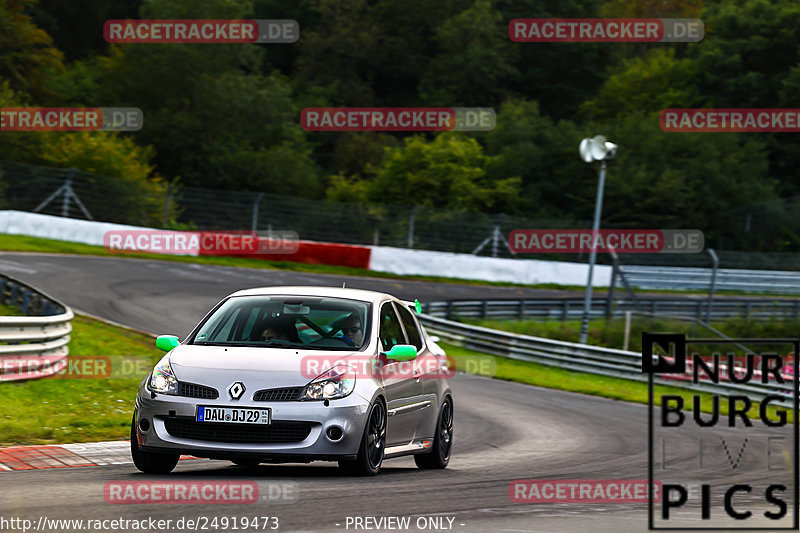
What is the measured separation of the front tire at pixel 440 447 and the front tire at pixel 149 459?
258 centimetres

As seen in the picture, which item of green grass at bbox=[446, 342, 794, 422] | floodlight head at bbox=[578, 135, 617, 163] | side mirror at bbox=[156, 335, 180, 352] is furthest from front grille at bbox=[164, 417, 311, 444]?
floodlight head at bbox=[578, 135, 617, 163]

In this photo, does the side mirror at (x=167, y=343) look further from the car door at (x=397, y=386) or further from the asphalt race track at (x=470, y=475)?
the car door at (x=397, y=386)

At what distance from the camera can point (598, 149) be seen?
26094 millimetres

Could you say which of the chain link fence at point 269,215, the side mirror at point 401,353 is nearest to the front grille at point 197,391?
the side mirror at point 401,353

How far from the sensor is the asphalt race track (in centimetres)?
697

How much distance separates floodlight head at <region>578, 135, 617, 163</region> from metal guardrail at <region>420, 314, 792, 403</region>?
13.5 feet

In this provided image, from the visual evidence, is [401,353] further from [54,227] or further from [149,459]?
[54,227]

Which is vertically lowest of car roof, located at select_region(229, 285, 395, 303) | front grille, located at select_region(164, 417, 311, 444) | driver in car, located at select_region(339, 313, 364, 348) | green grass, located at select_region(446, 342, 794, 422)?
green grass, located at select_region(446, 342, 794, 422)

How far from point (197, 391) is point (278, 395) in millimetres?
581

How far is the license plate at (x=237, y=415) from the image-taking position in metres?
8.38

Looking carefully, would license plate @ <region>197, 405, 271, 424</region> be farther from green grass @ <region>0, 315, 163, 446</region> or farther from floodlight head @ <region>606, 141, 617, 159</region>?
floodlight head @ <region>606, 141, 617, 159</region>

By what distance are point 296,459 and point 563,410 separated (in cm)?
1080

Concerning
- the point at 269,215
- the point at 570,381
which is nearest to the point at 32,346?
the point at 570,381

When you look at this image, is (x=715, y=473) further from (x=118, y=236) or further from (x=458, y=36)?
(x=458, y=36)
